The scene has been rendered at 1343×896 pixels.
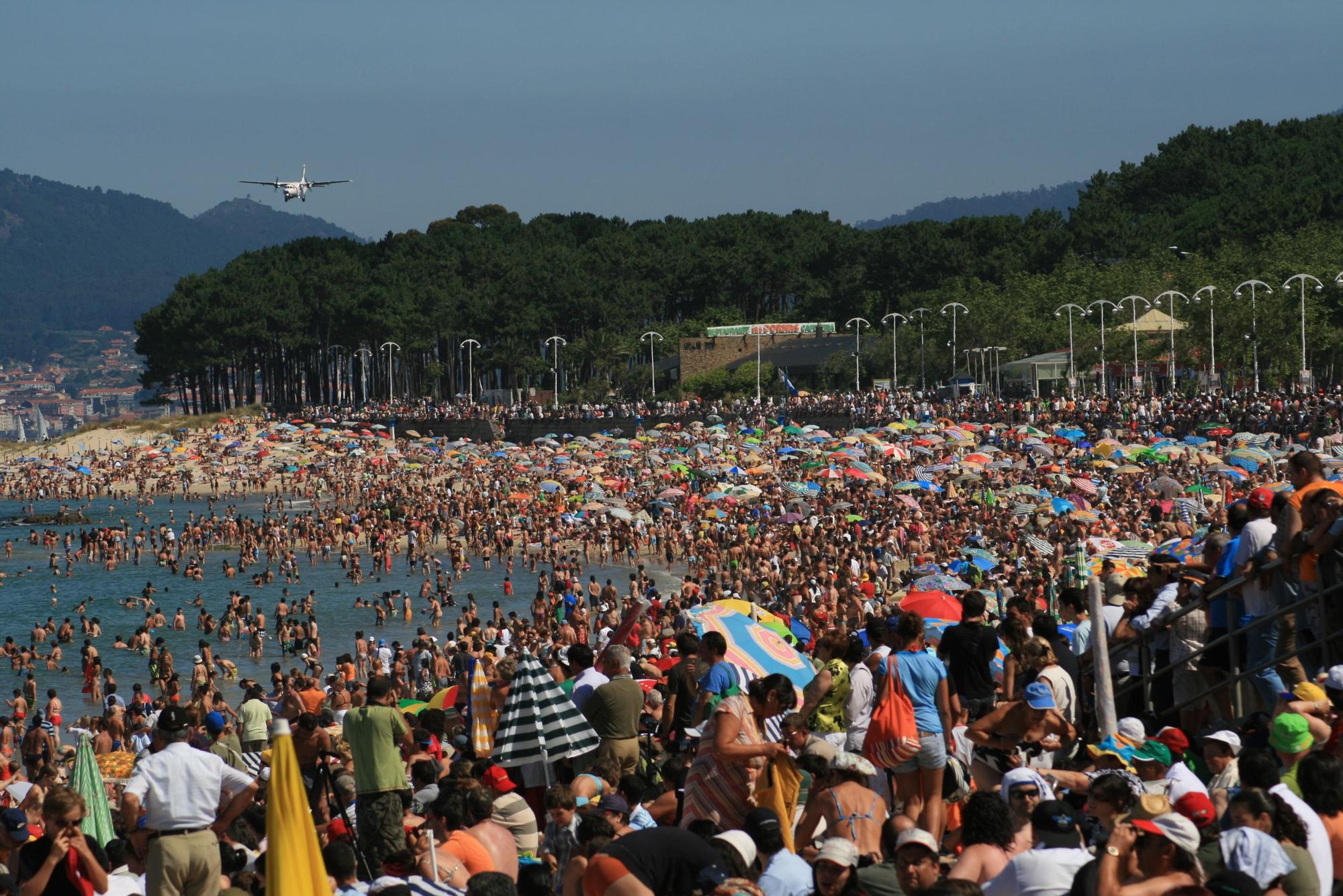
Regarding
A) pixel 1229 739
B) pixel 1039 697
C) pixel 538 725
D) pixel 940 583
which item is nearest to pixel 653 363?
pixel 940 583

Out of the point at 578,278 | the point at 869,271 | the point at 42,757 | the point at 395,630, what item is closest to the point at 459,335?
the point at 578,278

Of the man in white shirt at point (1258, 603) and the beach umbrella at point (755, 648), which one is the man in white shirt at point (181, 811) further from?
the man in white shirt at point (1258, 603)

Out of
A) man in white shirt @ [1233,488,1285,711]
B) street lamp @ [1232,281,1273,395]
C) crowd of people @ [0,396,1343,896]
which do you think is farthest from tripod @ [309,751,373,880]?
street lamp @ [1232,281,1273,395]

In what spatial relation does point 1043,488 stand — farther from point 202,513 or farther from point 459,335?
point 459,335

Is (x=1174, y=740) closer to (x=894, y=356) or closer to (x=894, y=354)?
(x=894, y=354)

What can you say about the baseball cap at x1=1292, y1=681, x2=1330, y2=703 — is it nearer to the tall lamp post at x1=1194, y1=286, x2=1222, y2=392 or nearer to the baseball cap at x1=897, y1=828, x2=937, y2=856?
the baseball cap at x1=897, y1=828, x2=937, y2=856

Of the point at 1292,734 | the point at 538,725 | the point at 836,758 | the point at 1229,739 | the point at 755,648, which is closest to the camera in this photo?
the point at 1292,734
